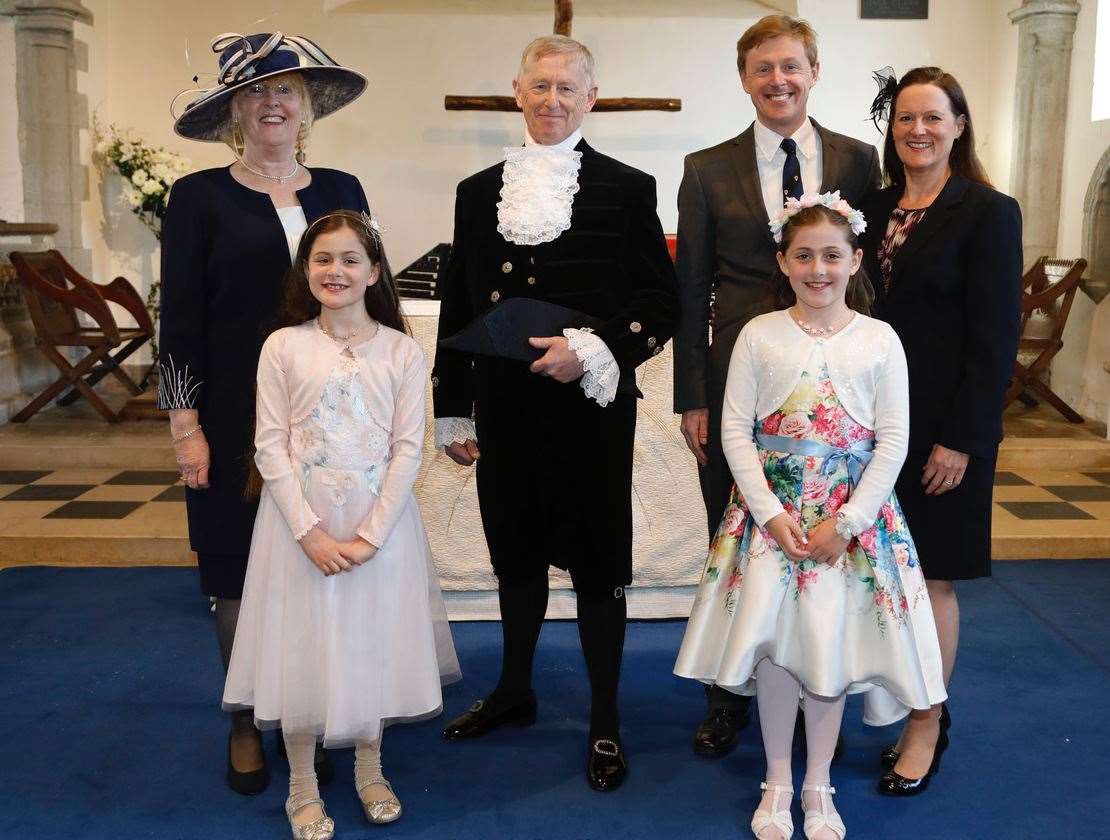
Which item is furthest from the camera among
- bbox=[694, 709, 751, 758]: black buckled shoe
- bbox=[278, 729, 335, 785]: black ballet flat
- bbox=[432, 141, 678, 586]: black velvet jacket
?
bbox=[694, 709, 751, 758]: black buckled shoe

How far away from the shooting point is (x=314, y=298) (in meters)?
2.38

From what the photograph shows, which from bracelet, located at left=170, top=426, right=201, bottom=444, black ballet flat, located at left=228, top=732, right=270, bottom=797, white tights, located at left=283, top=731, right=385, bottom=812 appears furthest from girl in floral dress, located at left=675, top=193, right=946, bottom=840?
bracelet, located at left=170, top=426, right=201, bottom=444

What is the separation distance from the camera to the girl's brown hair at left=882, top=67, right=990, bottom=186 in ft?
7.84

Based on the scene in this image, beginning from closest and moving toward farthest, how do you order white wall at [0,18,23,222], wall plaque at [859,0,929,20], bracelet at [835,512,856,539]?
1. bracelet at [835,512,856,539]
2. white wall at [0,18,23,222]
3. wall plaque at [859,0,929,20]

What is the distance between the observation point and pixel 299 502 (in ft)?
7.56

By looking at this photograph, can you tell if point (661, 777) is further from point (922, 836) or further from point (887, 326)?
point (887, 326)

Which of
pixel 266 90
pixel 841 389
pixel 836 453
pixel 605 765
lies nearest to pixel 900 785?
pixel 605 765

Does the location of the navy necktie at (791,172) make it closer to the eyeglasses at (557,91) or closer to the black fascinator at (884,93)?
the black fascinator at (884,93)

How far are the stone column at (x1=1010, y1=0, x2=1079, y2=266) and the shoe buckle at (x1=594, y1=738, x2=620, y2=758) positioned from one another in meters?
4.93

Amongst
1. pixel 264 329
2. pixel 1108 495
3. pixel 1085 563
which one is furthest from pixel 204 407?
pixel 1108 495

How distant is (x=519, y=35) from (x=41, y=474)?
3.76m

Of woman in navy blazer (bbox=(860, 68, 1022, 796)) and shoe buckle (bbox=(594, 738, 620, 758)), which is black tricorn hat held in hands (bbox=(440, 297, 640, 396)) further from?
shoe buckle (bbox=(594, 738, 620, 758))

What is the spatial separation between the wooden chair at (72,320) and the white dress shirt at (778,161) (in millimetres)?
4252

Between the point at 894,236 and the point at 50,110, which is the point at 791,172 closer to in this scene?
the point at 894,236
